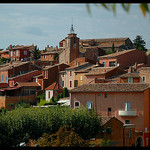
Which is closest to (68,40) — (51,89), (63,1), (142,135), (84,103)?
(51,89)

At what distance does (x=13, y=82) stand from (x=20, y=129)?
93.3 ft

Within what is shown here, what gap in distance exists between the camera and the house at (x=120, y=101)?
119 ft

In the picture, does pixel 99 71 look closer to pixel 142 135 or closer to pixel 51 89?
pixel 51 89

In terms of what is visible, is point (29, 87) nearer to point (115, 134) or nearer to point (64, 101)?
point (64, 101)

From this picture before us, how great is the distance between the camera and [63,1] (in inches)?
150

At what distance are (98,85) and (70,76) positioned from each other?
46.5ft

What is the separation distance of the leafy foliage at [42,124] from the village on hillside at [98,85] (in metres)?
1.03

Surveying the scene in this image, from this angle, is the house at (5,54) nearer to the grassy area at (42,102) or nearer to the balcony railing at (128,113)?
the grassy area at (42,102)

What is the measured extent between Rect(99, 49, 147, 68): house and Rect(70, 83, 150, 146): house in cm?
1382

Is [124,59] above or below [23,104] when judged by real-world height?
above

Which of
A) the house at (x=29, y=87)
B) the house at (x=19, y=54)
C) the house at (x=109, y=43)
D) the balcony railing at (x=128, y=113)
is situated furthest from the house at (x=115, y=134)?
the house at (x=19, y=54)

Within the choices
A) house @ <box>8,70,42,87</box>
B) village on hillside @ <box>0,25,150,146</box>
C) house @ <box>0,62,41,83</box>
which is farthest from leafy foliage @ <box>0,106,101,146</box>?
house @ <box>0,62,41,83</box>

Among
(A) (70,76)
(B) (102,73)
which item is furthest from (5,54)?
(B) (102,73)

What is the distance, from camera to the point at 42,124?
29.2 m
